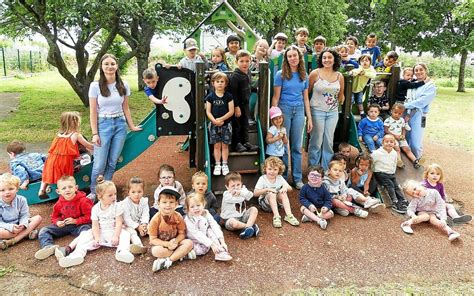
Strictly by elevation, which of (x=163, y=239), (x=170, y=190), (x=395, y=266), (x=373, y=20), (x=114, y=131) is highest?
(x=373, y=20)

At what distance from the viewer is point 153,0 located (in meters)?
8.39

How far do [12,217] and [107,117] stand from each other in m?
1.45

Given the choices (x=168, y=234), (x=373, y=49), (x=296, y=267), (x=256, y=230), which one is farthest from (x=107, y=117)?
(x=373, y=49)

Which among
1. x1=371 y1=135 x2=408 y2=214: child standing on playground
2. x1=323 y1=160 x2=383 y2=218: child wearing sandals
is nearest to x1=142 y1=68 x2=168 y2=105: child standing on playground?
x1=323 y1=160 x2=383 y2=218: child wearing sandals

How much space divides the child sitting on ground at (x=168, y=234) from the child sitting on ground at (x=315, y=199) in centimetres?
150

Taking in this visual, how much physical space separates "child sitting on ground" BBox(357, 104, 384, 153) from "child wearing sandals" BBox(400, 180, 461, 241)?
121 cm

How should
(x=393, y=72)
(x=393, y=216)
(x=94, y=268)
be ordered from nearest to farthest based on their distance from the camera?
1. (x=94, y=268)
2. (x=393, y=216)
3. (x=393, y=72)

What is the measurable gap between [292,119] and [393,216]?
172 cm

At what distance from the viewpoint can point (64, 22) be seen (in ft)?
32.6

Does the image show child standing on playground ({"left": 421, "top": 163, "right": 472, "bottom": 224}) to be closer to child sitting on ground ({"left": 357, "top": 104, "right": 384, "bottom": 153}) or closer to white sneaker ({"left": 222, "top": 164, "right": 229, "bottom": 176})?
child sitting on ground ({"left": 357, "top": 104, "right": 384, "bottom": 153})

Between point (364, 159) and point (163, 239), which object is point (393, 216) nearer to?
point (364, 159)

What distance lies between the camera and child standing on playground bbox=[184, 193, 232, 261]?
354cm

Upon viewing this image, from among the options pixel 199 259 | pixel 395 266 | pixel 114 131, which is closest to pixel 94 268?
pixel 199 259

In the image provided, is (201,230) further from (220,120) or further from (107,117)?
(107,117)
